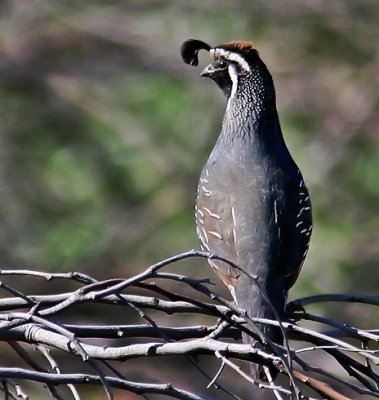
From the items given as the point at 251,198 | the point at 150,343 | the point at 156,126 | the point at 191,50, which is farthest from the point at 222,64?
the point at 156,126

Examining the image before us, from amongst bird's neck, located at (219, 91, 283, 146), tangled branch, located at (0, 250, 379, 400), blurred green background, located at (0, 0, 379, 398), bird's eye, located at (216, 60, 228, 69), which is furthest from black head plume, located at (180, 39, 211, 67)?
blurred green background, located at (0, 0, 379, 398)

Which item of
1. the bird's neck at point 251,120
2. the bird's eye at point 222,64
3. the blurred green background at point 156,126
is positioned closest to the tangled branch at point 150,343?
the bird's neck at point 251,120

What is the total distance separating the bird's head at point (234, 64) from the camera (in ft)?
15.4

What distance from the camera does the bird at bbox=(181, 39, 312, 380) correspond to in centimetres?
389

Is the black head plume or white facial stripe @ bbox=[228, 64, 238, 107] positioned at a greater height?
white facial stripe @ bbox=[228, 64, 238, 107]

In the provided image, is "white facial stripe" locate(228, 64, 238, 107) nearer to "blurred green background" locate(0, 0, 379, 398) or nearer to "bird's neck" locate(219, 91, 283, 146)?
"bird's neck" locate(219, 91, 283, 146)

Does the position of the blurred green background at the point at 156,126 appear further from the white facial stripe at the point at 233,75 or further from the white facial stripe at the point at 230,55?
the white facial stripe at the point at 230,55

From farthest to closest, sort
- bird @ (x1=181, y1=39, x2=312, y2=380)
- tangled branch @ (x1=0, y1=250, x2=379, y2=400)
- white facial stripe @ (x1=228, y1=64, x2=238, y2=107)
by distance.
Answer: white facial stripe @ (x1=228, y1=64, x2=238, y2=107), bird @ (x1=181, y1=39, x2=312, y2=380), tangled branch @ (x1=0, y1=250, x2=379, y2=400)

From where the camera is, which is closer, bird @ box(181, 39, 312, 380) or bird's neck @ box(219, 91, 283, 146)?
bird @ box(181, 39, 312, 380)

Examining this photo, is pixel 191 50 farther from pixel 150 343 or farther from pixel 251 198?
pixel 150 343

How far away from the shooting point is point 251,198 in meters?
4.15

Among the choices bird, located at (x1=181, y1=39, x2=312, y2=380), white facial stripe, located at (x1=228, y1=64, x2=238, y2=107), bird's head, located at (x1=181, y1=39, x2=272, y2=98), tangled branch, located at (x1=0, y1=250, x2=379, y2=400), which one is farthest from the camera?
white facial stripe, located at (x1=228, y1=64, x2=238, y2=107)

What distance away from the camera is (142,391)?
89.1 inches

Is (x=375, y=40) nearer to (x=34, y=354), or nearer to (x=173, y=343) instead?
(x=34, y=354)
